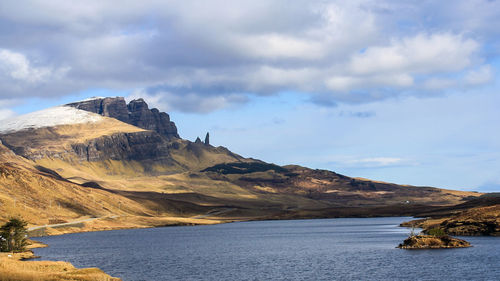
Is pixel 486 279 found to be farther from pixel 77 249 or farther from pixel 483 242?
pixel 77 249

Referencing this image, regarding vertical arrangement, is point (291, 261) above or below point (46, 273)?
below

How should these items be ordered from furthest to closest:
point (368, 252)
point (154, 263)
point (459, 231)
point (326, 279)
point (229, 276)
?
point (459, 231) → point (368, 252) → point (154, 263) → point (229, 276) → point (326, 279)

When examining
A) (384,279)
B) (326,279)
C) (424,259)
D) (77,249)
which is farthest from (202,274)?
(77,249)

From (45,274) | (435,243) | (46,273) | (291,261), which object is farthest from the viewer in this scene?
(435,243)

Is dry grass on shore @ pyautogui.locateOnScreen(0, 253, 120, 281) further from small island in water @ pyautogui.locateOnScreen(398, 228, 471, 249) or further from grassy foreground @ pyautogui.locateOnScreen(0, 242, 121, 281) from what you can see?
small island in water @ pyautogui.locateOnScreen(398, 228, 471, 249)

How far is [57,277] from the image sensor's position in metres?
70.1

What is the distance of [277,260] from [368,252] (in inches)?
816

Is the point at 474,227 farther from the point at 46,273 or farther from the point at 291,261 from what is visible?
the point at 46,273

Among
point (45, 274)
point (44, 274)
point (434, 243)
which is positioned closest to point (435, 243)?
point (434, 243)

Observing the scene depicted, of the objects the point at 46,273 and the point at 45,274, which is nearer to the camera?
the point at 45,274

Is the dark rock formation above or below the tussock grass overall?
above

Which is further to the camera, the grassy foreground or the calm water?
the calm water

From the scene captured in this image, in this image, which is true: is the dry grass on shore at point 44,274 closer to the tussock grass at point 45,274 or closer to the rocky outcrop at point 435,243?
the tussock grass at point 45,274

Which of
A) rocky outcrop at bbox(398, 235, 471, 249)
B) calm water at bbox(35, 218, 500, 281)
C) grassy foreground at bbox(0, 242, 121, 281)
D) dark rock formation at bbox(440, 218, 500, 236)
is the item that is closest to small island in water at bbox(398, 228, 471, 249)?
rocky outcrop at bbox(398, 235, 471, 249)
